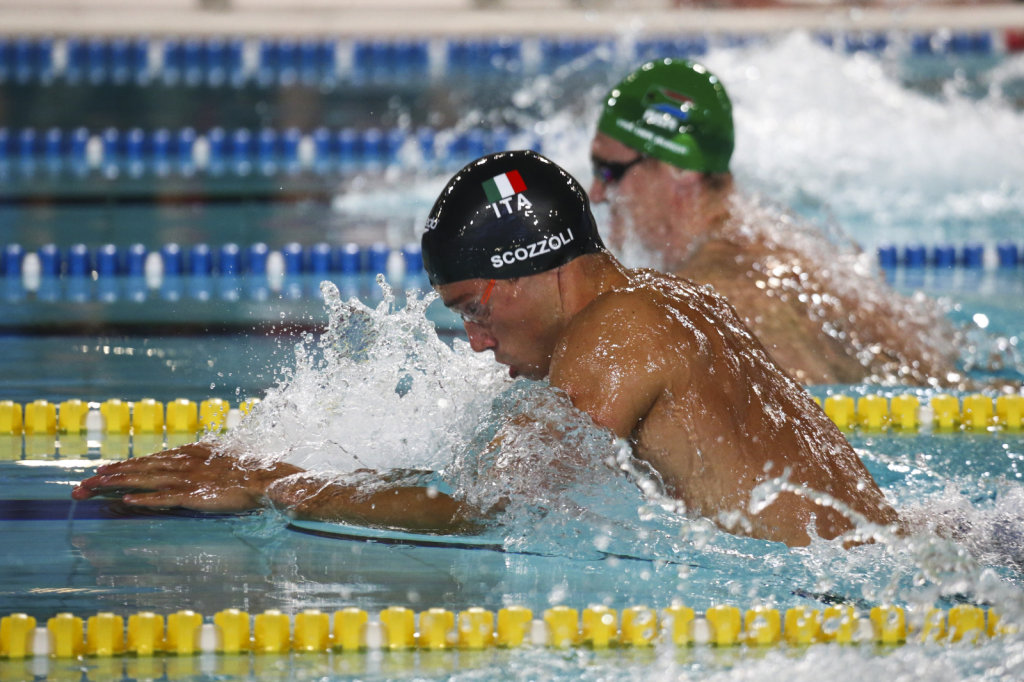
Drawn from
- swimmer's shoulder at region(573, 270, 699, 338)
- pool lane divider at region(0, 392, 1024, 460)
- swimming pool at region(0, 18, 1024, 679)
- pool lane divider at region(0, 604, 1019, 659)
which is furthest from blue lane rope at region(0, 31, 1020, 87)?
pool lane divider at region(0, 604, 1019, 659)

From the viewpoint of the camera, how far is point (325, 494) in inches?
101

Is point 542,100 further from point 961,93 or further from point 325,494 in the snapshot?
point 325,494

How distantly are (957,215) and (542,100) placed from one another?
2.93 meters

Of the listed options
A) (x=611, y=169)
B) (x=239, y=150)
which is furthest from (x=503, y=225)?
(x=239, y=150)

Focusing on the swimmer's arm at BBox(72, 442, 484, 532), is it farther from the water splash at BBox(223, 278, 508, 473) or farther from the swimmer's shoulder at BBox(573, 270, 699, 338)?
the swimmer's shoulder at BBox(573, 270, 699, 338)

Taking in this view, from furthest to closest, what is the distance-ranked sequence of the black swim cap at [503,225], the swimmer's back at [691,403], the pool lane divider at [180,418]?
the pool lane divider at [180,418]
the black swim cap at [503,225]
the swimmer's back at [691,403]

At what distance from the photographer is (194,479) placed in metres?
2.63

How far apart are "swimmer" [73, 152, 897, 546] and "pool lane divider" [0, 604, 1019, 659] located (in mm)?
164

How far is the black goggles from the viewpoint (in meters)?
3.88

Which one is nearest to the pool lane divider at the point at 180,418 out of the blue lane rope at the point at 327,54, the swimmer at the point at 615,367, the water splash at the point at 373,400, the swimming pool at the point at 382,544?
the swimming pool at the point at 382,544

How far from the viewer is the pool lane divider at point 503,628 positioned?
89.5 inches

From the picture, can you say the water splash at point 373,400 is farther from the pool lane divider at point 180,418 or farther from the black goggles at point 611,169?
the black goggles at point 611,169

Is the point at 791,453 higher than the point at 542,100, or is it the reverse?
the point at 542,100

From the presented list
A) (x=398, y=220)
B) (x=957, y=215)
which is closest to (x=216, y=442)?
(x=398, y=220)
